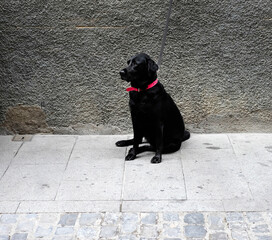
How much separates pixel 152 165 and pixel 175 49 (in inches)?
53.9

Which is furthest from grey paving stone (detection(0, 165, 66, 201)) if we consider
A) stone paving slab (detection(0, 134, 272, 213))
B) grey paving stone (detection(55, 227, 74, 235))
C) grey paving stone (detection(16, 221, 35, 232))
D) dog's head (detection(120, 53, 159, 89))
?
dog's head (detection(120, 53, 159, 89))

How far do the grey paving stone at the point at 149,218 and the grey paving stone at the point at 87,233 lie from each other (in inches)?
15.0

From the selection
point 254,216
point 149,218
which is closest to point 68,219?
point 149,218

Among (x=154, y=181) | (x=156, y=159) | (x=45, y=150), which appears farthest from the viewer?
(x=45, y=150)

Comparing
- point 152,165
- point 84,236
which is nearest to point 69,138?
point 152,165

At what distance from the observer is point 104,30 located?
5473 mm

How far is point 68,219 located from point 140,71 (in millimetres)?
1587

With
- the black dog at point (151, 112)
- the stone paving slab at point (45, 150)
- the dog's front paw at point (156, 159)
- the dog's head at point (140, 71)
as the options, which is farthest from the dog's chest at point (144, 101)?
the stone paving slab at point (45, 150)

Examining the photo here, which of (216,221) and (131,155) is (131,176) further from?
(216,221)

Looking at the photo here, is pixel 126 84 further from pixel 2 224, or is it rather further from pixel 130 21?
pixel 2 224

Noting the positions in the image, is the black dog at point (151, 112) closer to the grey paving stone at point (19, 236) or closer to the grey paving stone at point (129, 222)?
the grey paving stone at point (129, 222)

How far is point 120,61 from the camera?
5.56 meters

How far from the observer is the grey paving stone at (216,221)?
3.79 meters

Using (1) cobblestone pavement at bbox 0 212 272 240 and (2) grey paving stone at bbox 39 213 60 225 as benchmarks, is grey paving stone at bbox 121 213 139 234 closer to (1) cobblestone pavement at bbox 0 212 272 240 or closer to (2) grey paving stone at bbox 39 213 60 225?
(1) cobblestone pavement at bbox 0 212 272 240
